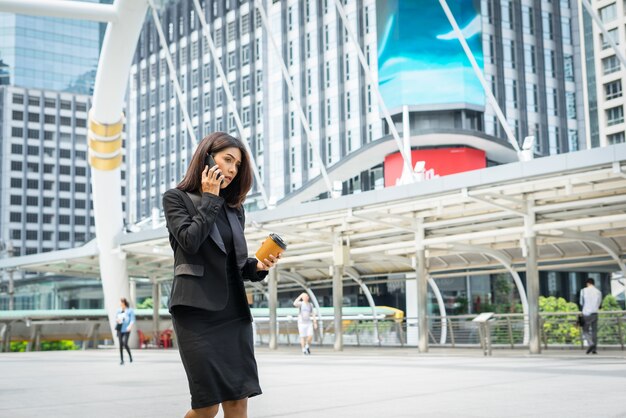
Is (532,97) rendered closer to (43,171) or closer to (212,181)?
(212,181)

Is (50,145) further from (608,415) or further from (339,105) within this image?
(608,415)

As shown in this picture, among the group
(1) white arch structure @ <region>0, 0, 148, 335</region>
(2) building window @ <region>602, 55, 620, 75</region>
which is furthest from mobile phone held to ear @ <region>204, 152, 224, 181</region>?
(2) building window @ <region>602, 55, 620, 75</region>

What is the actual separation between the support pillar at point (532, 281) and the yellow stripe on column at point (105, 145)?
14.4m

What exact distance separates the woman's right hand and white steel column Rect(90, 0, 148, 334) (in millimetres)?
21902

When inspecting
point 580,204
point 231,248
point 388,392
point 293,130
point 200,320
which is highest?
point 293,130

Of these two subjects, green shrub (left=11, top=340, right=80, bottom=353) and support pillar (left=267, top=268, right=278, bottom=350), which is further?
green shrub (left=11, top=340, right=80, bottom=353)

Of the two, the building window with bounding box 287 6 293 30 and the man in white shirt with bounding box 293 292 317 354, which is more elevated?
the building window with bounding box 287 6 293 30

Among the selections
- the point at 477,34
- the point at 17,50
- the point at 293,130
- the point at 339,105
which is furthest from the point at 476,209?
the point at 17,50

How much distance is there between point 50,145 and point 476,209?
114 metres

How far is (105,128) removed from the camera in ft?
92.9

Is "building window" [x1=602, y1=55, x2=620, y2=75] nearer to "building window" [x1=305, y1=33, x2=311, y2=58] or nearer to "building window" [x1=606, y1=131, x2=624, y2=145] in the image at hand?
"building window" [x1=606, y1=131, x2=624, y2=145]

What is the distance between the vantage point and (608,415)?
21.8ft

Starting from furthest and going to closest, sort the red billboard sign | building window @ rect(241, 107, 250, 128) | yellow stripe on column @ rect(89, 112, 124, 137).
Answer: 1. building window @ rect(241, 107, 250, 128)
2. the red billboard sign
3. yellow stripe on column @ rect(89, 112, 124, 137)

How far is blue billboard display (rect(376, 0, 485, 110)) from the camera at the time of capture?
49.7m
